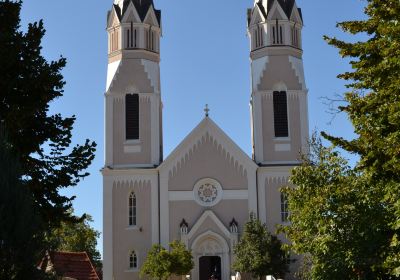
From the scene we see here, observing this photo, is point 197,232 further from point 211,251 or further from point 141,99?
point 141,99

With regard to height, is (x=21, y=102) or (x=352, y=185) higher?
(x=21, y=102)

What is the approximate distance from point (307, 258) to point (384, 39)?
15.4m

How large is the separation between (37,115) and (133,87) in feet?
102

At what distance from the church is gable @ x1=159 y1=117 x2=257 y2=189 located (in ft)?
0.20

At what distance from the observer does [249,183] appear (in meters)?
47.3

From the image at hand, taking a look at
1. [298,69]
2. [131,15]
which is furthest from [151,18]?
[298,69]

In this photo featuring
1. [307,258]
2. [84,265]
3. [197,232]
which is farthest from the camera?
[197,232]

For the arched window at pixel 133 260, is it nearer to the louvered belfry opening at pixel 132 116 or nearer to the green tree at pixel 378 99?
the louvered belfry opening at pixel 132 116

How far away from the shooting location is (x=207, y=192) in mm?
47344

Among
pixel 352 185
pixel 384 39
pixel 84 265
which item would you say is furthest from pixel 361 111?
pixel 84 265

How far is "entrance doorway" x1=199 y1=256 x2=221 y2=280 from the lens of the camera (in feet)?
153

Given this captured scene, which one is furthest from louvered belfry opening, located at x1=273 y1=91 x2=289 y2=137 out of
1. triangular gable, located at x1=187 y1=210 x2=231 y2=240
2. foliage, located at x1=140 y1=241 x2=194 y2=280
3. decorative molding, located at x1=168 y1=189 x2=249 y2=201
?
foliage, located at x1=140 y1=241 x2=194 y2=280

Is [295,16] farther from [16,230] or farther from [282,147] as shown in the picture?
[16,230]

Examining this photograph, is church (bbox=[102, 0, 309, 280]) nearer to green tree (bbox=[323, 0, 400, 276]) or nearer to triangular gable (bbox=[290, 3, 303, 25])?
triangular gable (bbox=[290, 3, 303, 25])
